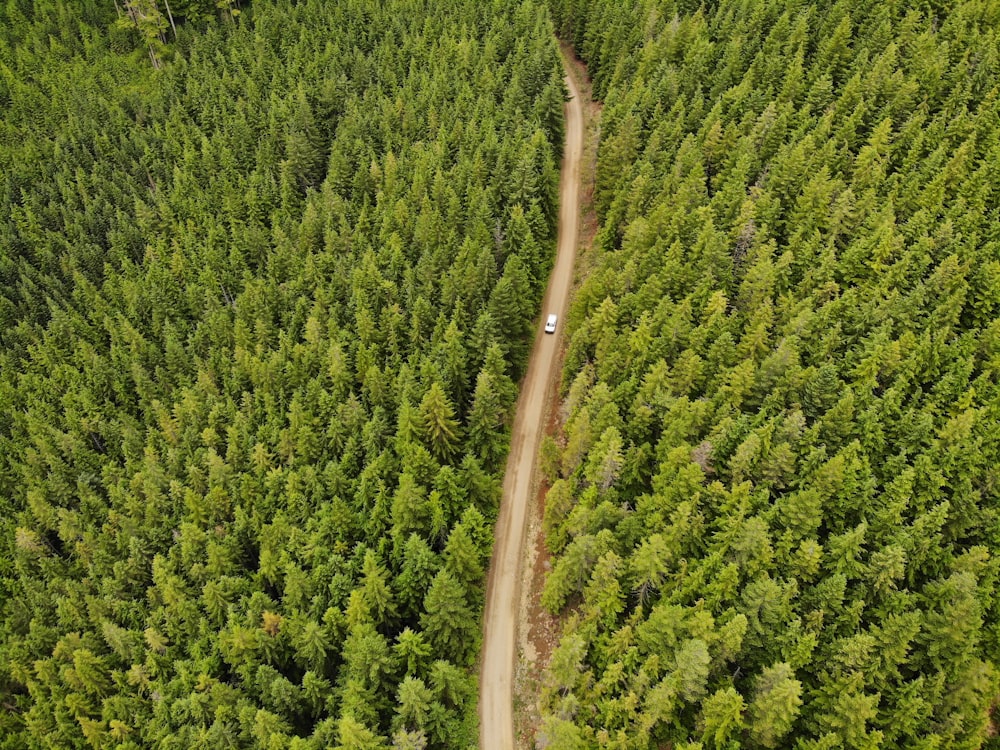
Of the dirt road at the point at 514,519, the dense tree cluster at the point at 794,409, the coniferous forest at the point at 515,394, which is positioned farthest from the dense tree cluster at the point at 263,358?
the dense tree cluster at the point at 794,409

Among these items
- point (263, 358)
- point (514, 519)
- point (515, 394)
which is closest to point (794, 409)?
point (514, 519)

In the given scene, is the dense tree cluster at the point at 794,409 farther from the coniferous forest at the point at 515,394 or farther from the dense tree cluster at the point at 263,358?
the dense tree cluster at the point at 263,358

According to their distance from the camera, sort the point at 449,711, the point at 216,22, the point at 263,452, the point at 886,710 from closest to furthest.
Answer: the point at 886,710 → the point at 449,711 → the point at 263,452 → the point at 216,22

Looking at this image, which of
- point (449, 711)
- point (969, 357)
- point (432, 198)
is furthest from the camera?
point (432, 198)

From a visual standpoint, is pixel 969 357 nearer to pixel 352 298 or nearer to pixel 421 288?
pixel 421 288

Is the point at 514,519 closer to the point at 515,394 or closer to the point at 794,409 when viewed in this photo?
the point at 515,394

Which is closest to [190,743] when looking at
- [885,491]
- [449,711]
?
[449,711]
